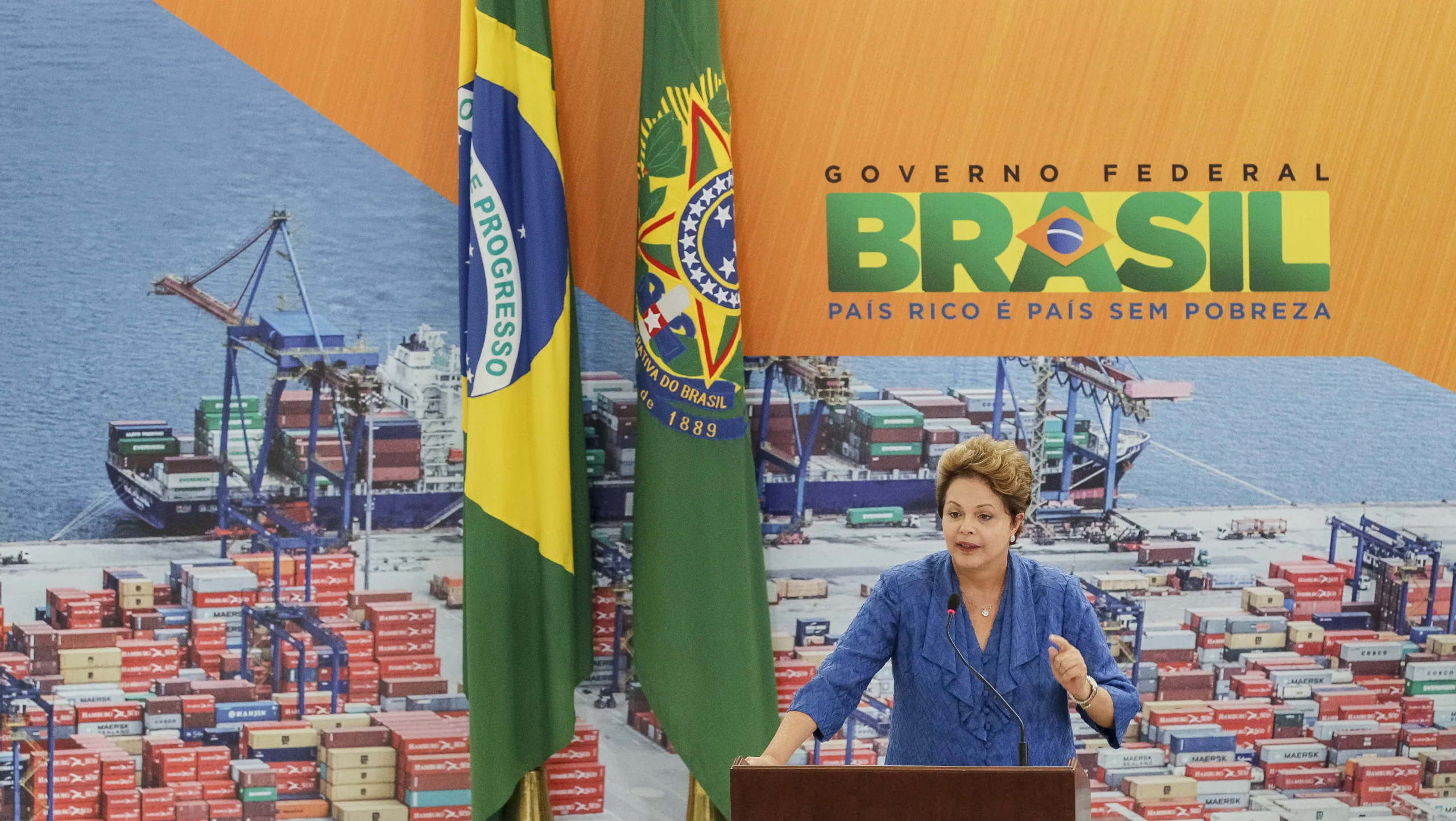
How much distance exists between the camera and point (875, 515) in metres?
3.49

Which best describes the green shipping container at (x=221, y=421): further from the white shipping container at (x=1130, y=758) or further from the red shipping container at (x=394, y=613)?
the white shipping container at (x=1130, y=758)

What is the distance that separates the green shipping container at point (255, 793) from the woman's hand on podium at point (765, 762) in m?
1.82

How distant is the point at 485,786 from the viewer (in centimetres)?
315

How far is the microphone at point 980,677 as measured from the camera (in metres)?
2.08

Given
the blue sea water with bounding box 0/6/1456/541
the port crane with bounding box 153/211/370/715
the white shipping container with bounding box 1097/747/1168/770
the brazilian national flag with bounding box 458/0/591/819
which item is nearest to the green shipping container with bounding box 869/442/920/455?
the blue sea water with bounding box 0/6/1456/541

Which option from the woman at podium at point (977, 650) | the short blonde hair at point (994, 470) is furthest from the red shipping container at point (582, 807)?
the short blonde hair at point (994, 470)

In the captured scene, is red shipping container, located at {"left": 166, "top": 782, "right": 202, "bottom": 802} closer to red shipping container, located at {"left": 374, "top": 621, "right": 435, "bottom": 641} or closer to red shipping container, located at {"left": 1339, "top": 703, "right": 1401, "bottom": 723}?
red shipping container, located at {"left": 374, "top": 621, "right": 435, "bottom": 641}

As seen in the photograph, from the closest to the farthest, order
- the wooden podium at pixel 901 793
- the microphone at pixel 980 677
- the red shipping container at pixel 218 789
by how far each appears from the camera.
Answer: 1. the wooden podium at pixel 901 793
2. the microphone at pixel 980 677
3. the red shipping container at pixel 218 789

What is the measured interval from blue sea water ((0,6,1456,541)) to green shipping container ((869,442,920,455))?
66cm

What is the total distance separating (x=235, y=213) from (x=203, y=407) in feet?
1.56

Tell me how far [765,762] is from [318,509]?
180 cm

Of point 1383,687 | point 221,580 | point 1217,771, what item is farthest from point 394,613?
point 1383,687

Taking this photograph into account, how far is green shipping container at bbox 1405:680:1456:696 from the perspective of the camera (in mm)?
3557

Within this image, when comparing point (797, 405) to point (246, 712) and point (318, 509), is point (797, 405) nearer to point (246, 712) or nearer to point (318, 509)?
point (318, 509)
